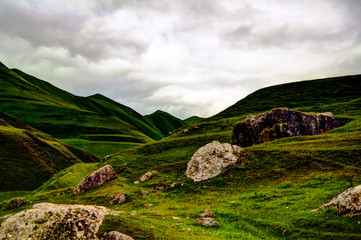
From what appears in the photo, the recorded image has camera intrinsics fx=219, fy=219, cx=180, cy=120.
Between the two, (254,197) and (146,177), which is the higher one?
(254,197)

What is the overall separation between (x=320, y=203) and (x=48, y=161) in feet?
384

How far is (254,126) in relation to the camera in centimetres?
6594

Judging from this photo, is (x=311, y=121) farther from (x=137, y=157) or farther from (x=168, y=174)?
(x=137, y=157)

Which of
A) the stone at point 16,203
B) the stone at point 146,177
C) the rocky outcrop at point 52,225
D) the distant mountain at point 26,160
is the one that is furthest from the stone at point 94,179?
the distant mountain at point 26,160

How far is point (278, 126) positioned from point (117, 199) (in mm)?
48342

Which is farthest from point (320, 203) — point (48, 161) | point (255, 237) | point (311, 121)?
point (48, 161)

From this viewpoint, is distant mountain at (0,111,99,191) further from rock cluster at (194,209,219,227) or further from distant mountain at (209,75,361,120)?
distant mountain at (209,75,361,120)

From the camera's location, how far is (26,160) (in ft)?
318

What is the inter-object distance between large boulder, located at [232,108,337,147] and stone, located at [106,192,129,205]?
4113 cm

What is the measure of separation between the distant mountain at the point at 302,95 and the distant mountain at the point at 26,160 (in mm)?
99646

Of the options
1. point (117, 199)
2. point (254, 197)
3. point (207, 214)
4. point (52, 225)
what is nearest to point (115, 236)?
point (52, 225)

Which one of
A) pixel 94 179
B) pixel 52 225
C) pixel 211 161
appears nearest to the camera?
pixel 52 225

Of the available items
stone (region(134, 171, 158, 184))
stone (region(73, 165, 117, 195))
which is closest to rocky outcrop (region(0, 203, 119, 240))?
stone (region(134, 171, 158, 184))

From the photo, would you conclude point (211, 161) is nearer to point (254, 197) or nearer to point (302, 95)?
point (254, 197)
